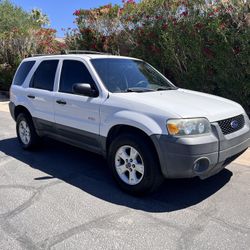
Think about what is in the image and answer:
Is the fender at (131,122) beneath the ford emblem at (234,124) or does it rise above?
above

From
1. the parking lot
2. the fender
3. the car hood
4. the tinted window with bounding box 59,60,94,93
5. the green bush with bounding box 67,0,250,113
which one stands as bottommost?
the parking lot

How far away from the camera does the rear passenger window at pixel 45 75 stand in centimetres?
583

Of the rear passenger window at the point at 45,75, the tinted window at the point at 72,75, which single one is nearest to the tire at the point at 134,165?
the tinted window at the point at 72,75

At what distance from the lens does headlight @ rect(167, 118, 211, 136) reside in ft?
13.1

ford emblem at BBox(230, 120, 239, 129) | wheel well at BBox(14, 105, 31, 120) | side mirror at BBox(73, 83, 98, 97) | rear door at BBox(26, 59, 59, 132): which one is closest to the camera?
ford emblem at BBox(230, 120, 239, 129)

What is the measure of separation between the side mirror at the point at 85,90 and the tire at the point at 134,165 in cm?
76

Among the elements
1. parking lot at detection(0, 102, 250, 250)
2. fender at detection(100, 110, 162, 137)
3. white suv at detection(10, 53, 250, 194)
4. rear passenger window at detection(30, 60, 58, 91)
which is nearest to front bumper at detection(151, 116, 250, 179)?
white suv at detection(10, 53, 250, 194)

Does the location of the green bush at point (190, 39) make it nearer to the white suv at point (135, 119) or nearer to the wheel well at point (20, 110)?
the white suv at point (135, 119)

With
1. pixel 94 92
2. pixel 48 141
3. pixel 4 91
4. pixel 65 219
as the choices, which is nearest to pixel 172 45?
pixel 48 141

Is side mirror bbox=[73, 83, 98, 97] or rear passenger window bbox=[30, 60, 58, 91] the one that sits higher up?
rear passenger window bbox=[30, 60, 58, 91]

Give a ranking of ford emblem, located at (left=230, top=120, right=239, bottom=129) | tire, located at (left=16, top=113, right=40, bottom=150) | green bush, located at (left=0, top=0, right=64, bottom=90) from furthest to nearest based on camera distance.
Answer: green bush, located at (left=0, top=0, right=64, bottom=90)
tire, located at (left=16, top=113, right=40, bottom=150)
ford emblem, located at (left=230, top=120, right=239, bottom=129)

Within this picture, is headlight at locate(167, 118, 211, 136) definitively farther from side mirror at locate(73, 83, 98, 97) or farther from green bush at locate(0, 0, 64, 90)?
green bush at locate(0, 0, 64, 90)

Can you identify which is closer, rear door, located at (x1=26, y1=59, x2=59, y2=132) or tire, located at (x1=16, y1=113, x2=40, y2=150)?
rear door, located at (x1=26, y1=59, x2=59, y2=132)

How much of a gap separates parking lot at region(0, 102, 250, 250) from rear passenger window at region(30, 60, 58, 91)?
133cm
